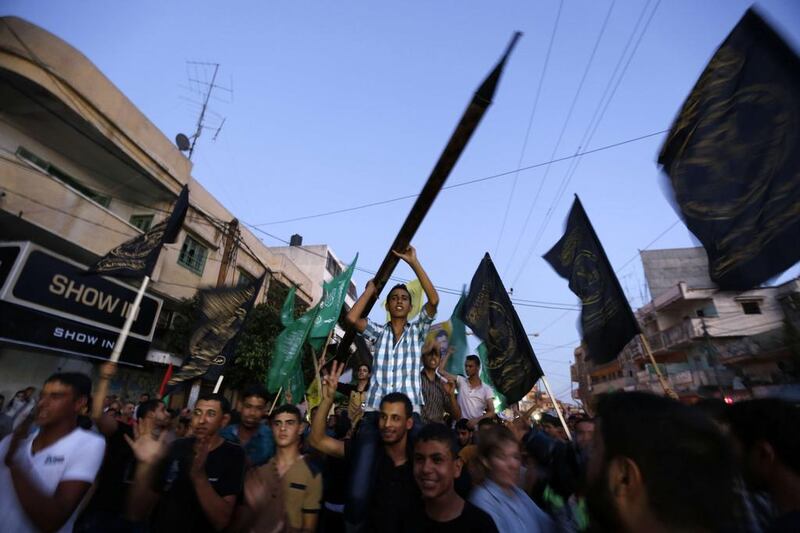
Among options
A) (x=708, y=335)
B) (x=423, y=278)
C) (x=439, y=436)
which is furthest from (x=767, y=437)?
(x=708, y=335)

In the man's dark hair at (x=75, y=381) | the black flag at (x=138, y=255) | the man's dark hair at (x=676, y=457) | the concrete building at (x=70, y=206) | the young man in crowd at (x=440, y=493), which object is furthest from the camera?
the concrete building at (x=70, y=206)

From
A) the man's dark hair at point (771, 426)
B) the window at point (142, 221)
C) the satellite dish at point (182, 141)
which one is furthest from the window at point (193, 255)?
the man's dark hair at point (771, 426)

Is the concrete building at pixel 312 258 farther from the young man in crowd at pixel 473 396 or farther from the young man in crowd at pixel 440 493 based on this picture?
the young man in crowd at pixel 440 493

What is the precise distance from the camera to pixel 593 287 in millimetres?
4875

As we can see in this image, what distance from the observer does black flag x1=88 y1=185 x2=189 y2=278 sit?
6.64 m

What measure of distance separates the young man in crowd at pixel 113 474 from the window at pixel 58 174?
948cm

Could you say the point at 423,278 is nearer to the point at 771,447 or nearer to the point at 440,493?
the point at 440,493

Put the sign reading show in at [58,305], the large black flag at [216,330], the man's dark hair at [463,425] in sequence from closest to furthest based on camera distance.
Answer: the man's dark hair at [463,425]
the large black flag at [216,330]
the sign reading show in at [58,305]

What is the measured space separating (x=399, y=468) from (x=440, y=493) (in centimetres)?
48

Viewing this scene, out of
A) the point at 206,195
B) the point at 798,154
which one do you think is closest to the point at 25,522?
the point at 798,154

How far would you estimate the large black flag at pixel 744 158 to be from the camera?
7.85ft

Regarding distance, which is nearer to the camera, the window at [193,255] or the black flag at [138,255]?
the black flag at [138,255]

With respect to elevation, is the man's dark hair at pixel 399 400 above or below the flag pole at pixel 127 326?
below

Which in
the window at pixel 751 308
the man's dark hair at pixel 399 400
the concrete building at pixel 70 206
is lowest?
the man's dark hair at pixel 399 400
